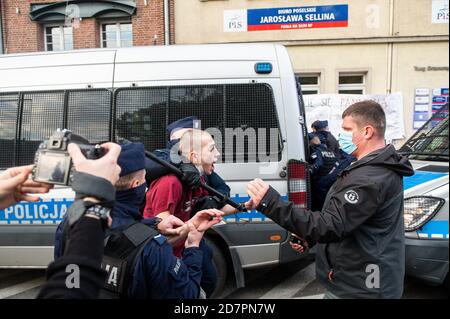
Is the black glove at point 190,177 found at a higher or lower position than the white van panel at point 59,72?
lower

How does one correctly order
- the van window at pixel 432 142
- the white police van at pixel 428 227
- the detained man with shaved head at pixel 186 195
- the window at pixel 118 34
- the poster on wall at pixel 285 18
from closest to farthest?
the detained man with shaved head at pixel 186 195 → the white police van at pixel 428 227 → the van window at pixel 432 142 → the poster on wall at pixel 285 18 → the window at pixel 118 34

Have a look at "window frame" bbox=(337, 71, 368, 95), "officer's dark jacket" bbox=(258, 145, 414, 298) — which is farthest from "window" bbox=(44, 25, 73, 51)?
"officer's dark jacket" bbox=(258, 145, 414, 298)

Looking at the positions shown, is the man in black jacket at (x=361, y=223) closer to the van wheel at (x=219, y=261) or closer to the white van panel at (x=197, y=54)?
the van wheel at (x=219, y=261)

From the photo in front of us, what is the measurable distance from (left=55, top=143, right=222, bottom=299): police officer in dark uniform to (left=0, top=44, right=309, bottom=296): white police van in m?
1.84

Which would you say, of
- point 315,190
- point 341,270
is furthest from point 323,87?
point 341,270

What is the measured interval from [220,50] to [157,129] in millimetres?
970

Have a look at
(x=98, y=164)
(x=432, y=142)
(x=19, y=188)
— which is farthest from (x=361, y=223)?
(x=432, y=142)

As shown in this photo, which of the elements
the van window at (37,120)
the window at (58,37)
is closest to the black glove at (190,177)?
the van window at (37,120)

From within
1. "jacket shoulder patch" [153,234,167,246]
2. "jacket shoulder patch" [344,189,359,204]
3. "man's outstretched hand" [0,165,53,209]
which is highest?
"man's outstretched hand" [0,165,53,209]

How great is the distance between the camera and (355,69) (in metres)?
9.96

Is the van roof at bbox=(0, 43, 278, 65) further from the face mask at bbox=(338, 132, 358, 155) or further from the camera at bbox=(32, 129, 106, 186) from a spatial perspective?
the face mask at bbox=(338, 132, 358, 155)

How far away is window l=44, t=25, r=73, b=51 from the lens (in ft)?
36.4

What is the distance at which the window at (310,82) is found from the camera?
33.5 feet
